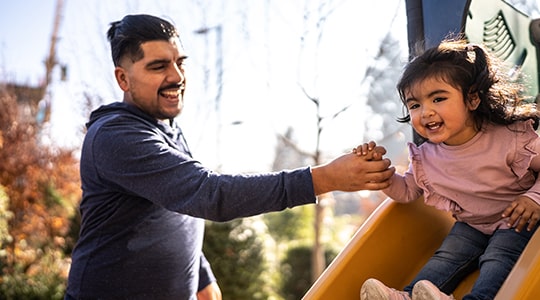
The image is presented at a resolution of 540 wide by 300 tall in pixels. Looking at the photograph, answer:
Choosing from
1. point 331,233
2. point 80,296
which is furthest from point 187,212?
point 331,233

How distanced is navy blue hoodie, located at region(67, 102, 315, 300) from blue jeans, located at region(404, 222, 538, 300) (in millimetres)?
645

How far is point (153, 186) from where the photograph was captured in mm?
1984

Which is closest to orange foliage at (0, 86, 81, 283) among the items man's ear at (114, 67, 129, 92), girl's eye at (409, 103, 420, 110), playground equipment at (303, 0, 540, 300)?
man's ear at (114, 67, 129, 92)

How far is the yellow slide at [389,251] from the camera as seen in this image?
6.47 ft

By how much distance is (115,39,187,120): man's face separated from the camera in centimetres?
235

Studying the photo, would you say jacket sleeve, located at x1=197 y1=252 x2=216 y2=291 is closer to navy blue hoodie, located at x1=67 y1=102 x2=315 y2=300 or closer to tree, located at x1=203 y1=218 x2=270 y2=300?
navy blue hoodie, located at x1=67 y1=102 x2=315 y2=300

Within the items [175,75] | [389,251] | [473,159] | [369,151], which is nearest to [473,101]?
[473,159]

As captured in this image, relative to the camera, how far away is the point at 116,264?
2.17 meters

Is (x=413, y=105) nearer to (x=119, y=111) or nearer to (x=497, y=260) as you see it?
(x=497, y=260)

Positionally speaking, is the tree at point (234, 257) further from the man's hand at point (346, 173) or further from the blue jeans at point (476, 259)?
the man's hand at point (346, 173)

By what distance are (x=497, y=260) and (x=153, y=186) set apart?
100 centimetres

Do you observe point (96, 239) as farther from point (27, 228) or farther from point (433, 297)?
point (27, 228)

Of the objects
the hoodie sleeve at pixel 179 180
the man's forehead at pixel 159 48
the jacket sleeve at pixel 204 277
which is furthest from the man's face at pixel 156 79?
the jacket sleeve at pixel 204 277

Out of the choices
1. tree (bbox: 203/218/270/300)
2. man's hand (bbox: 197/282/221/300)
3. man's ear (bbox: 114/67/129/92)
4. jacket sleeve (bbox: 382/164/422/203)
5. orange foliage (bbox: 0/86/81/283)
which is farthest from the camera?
orange foliage (bbox: 0/86/81/283)
